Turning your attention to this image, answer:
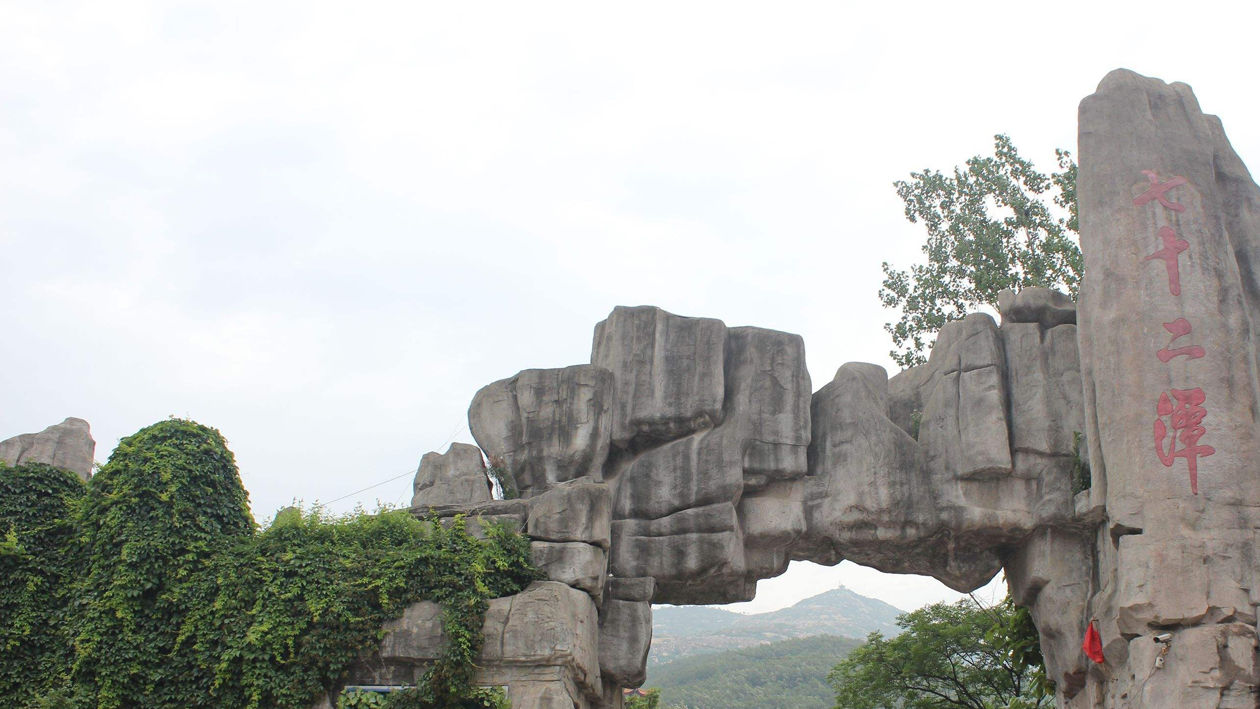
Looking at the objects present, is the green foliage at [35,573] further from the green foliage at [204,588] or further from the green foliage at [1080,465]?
the green foliage at [1080,465]

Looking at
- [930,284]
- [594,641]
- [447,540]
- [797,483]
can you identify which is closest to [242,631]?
[447,540]

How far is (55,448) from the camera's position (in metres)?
14.7

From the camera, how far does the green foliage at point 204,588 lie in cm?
1220

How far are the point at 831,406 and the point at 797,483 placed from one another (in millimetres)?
1159

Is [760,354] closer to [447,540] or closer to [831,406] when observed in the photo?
[831,406]

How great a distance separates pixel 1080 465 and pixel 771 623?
292 ft

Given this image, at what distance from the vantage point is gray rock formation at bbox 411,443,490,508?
47.1ft

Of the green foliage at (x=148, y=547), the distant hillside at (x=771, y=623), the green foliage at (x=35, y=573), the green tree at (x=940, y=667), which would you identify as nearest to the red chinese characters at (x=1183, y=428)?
the green tree at (x=940, y=667)

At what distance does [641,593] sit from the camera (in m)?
13.8

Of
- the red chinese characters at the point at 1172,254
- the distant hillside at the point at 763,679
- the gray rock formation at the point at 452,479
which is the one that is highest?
the red chinese characters at the point at 1172,254

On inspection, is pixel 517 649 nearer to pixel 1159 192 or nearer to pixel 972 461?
pixel 972 461

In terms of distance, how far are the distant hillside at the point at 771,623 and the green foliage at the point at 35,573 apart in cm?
6986

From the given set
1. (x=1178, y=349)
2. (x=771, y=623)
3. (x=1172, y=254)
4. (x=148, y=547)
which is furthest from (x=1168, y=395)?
(x=771, y=623)

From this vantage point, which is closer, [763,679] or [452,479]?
[452,479]
